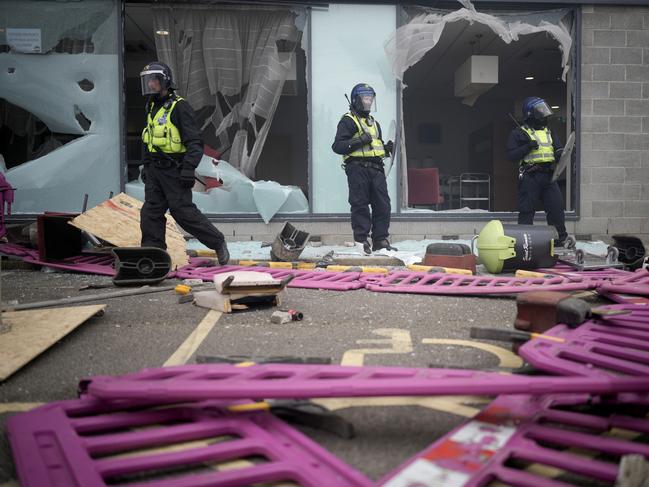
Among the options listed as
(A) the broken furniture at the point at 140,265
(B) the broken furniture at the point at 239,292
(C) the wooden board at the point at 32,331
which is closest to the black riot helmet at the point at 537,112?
(B) the broken furniture at the point at 239,292

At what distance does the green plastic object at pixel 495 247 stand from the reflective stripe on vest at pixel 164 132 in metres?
3.70

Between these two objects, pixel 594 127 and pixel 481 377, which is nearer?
pixel 481 377

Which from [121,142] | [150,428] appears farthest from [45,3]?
[150,428]

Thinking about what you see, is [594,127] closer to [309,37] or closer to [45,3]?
[309,37]

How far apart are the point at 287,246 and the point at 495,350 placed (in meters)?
4.47

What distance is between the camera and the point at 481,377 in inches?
81.0

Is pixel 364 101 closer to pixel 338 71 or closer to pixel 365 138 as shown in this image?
pixel 365 138

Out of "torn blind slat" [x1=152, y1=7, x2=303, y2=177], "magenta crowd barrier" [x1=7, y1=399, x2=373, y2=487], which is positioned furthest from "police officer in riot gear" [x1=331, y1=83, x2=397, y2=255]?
"magenta crowd barrier" [x1=7, y1=399, x2=373, y2=487]

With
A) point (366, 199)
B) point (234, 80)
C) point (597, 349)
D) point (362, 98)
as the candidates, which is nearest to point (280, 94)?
point (234, 80)

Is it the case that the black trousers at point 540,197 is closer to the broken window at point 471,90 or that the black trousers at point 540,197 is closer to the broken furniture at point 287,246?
the broken window at point 471,90

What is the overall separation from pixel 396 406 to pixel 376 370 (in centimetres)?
18

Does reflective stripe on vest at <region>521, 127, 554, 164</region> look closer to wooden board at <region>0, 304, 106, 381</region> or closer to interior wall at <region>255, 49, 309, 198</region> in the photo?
interior wall at <region>255, 49, 309, 198</region>

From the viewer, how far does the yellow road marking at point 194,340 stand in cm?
297

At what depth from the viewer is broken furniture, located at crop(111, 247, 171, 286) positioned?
5531 mm
